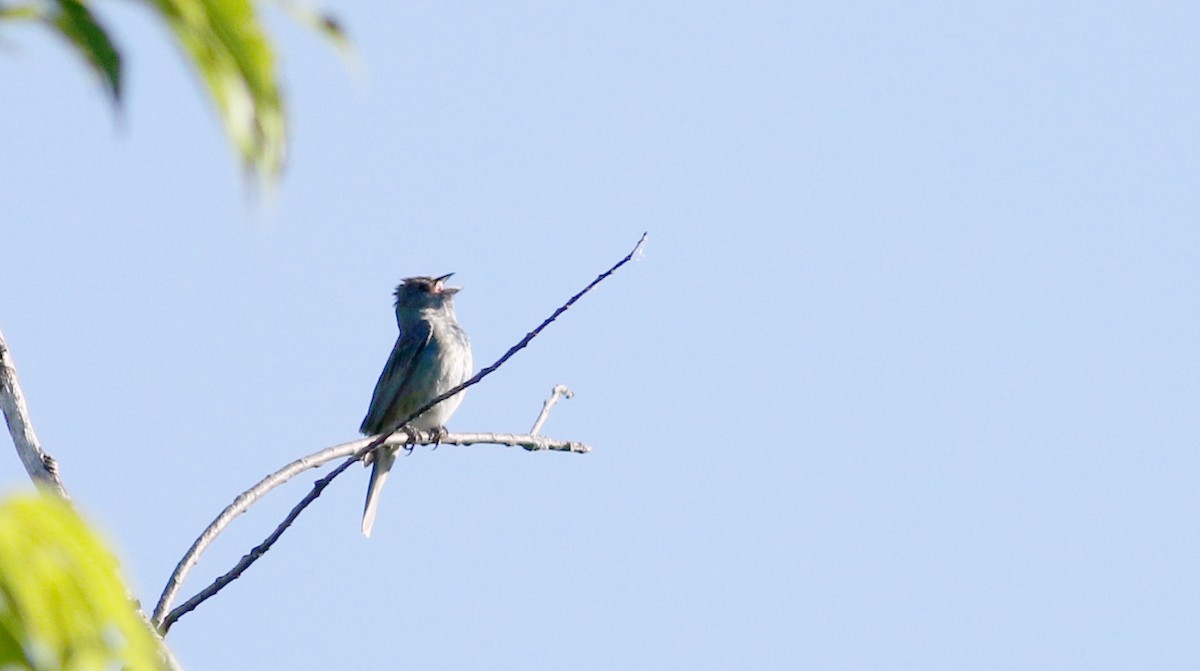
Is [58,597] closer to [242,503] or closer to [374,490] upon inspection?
[242,503]

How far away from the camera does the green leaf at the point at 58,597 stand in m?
1.00

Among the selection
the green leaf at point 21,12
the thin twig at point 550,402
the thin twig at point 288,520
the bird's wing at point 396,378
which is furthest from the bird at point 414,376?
the green leaf at point 21,12

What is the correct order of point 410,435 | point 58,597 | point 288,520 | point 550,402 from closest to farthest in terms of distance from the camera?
1. point 58,597
2. point 288,520
3. point 550,402
4. point 410,435

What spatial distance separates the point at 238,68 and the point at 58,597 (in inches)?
15.4

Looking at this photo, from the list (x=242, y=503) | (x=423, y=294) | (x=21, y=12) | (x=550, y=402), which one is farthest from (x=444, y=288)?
(x=21, y=12)

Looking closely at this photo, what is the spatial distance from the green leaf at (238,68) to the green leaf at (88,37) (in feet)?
0.20

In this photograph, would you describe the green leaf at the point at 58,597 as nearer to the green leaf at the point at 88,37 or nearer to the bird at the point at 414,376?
the green leaf at the point at 88,37

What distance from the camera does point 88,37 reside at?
3.68 ft

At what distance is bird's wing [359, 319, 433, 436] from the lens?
12133mm

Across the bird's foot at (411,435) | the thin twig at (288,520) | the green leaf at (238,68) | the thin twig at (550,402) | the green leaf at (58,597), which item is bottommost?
the green leaf at (58,597)

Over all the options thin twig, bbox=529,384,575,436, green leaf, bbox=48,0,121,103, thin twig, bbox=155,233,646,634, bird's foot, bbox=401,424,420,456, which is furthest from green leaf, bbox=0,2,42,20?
bird's foot, bbox=401,424,420,456

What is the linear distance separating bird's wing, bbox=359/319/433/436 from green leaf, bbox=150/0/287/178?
10941mm

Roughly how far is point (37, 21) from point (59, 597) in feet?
1.37

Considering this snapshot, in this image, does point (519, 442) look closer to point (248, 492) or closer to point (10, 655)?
point (248, 492)
